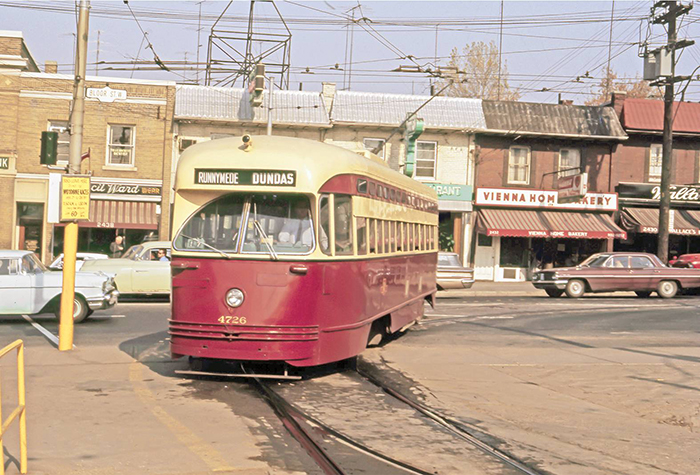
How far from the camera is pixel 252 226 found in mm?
9820

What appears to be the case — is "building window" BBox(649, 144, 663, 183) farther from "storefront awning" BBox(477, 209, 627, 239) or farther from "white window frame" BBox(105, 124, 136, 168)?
"white window frame" BBox(105, 124, 136, 168)

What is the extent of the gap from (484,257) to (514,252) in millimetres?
1456

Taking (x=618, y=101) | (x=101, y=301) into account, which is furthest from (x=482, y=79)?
(x=101, y=301)

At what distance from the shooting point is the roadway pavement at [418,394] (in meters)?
6.91

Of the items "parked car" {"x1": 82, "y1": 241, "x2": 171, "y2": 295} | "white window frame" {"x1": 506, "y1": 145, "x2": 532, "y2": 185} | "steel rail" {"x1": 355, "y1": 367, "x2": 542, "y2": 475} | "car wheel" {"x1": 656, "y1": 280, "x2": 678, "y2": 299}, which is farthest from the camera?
"white window frame" {"x1": 506, "y1": 145, "x2": 532, "y2": 185}

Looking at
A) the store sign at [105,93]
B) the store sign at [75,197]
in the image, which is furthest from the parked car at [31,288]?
the store sign at [75,197]

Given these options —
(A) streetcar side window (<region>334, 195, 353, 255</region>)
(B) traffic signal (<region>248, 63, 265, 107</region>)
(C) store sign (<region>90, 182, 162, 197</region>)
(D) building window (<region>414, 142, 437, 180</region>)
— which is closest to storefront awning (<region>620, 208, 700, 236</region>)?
(D) building window (<region>414, 142, 437, 180</region>)

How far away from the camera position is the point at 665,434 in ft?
27.9

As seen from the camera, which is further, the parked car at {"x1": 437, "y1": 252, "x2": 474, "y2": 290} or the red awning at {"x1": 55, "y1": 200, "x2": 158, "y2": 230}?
the red awning at {"x1": 55, "y1": 200, "x2": 158, "y2": 230}

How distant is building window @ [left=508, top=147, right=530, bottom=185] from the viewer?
120 feet

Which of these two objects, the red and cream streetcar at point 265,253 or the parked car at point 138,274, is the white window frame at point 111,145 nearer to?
the parked car at point 138,274

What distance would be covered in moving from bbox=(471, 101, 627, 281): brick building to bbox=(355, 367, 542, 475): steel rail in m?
25.8

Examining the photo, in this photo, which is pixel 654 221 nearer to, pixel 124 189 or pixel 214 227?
pixel 124 189

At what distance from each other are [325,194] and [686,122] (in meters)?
31.9
